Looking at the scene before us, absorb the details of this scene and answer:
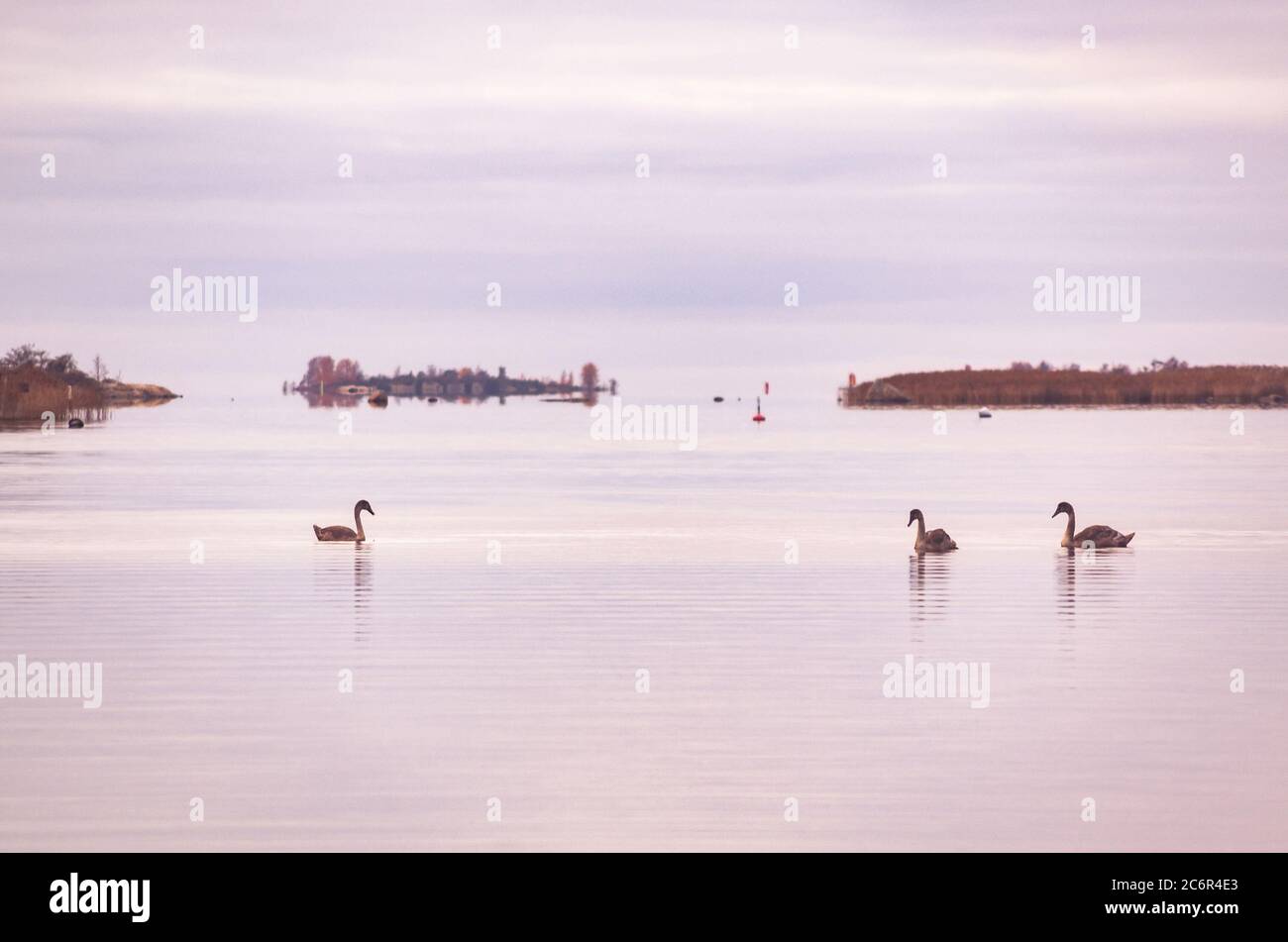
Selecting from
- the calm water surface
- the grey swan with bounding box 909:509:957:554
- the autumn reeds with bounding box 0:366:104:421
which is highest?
the autumn reeds with bounding box 0:366:104:421

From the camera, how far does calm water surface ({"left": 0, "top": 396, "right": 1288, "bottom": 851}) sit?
44.8 feet

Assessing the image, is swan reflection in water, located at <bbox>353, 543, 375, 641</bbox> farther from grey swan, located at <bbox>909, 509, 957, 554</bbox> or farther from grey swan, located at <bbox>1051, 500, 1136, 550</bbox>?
grey swan, located at <bbox>1051, 500, 1136, 550</bbox>

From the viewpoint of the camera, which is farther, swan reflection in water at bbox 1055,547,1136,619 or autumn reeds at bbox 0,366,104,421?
autumn reeds at bbox 0,366,104,421

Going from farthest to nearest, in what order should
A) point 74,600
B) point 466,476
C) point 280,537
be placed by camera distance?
point 466,476
point 280,537
point 74,600

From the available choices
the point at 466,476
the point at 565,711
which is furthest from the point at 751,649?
the point at 466,476

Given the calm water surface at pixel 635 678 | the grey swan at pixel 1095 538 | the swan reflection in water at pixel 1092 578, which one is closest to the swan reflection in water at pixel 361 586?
the calm water surface at pixel 635 678

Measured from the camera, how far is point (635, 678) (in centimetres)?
1891

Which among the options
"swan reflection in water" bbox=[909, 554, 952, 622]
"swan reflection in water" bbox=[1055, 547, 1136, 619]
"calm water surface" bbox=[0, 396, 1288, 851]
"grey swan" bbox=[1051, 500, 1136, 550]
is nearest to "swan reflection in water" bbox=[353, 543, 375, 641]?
"calm water surface" bbox=[0, 396, 1288, 851]

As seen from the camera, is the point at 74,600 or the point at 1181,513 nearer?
the point at 74,600

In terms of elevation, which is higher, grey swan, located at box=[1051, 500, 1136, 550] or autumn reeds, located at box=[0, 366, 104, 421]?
autumn reeds, located at box=[0, 366, 104, 421]

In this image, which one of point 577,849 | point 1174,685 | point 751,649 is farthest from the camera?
point 751,649

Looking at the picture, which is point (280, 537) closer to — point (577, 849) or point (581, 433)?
point (577, 849)
